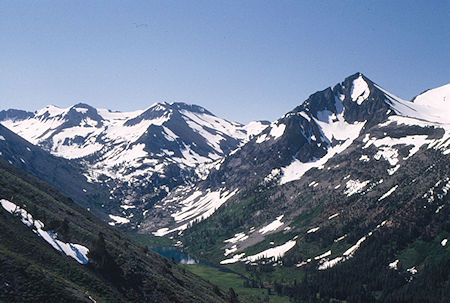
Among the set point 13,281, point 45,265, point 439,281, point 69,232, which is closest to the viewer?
point 13,281

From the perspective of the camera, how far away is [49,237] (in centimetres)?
7262

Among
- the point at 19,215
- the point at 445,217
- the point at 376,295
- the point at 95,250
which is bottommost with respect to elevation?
the point at 376,295

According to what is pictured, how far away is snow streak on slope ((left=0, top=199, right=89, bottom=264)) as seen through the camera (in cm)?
7075

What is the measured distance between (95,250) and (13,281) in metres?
23.5

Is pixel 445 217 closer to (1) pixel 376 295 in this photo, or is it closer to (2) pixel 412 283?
(2) pixel 412 283

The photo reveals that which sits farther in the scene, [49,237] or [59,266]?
[49,237]

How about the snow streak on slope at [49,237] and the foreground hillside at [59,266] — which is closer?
the foreground hillside at [59,266]

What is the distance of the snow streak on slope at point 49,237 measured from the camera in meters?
70.8

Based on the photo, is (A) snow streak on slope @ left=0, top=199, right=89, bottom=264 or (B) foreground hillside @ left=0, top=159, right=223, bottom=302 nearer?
(B) foreground hillside @ left=0, top=159, right=223, bottom=302

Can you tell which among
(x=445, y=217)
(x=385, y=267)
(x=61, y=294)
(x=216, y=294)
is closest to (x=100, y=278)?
(x=61, y=294)

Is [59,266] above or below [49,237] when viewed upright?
below

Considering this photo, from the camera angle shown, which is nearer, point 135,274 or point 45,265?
point 45,265

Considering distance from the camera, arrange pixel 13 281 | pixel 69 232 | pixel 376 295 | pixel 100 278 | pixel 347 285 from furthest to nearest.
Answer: pixel 347 285, pixel 376 295, pixel 69 232, pixel 100 278, pixel 13 281

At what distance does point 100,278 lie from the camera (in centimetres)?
6725
